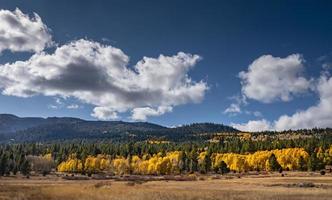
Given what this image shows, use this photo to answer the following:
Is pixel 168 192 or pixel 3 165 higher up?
pixel 3 165

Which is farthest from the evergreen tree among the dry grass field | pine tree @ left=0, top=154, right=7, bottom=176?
the dry grass field

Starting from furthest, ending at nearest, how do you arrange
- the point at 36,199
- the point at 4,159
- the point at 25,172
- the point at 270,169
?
1. the point at 270,169
2. the point at 25,172
3. the point at 4,159
4. the point at 36,199

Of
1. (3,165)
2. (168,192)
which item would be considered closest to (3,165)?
(3,165)

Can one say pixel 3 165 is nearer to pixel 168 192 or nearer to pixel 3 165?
pixel 3 165

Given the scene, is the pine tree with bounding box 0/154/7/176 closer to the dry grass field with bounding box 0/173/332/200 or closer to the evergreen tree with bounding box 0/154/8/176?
the evergreen tree with bounding box 0/154/8/176

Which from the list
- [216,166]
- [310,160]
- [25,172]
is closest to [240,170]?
[216,166]

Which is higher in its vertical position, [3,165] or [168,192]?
[3,165]

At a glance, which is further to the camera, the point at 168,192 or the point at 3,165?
the point at 3,165

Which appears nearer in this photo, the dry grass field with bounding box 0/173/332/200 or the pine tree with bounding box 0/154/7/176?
the dry grass field with bounding box 0/173/332/200

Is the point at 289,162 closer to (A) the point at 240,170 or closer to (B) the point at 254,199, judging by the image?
(A) the point at 240,170

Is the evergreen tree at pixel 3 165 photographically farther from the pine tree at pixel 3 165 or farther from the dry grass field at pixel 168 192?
the dry grass field at pixel 168 192

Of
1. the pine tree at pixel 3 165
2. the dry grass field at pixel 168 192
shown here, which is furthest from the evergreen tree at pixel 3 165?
the dry grass field at pixel 168 192

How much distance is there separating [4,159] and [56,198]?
12152 cm

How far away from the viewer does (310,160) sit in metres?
174
